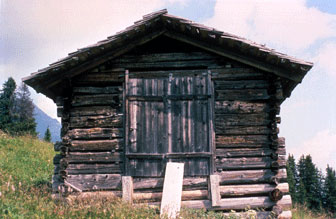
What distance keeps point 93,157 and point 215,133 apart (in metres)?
3.21

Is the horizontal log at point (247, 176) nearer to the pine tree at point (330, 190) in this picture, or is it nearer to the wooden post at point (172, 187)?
the wooden post at point (172, 187)

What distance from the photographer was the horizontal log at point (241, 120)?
8.63 metres

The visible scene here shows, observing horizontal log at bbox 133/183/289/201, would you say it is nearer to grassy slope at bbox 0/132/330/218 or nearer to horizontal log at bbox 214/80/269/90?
grassy slope at bbox 0/132/330/218

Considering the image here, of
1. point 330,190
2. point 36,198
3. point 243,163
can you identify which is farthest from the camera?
point 330,190

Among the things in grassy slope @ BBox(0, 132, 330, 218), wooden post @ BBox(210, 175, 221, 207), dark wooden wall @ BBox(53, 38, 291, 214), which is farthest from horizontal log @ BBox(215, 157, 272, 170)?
grassy slope @ BBox(0, 132, 330, 218)

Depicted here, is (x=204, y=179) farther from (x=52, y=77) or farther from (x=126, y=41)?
(x=52, y=77)

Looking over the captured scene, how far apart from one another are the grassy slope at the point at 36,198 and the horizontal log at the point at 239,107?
2.57m

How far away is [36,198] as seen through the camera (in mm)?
7090

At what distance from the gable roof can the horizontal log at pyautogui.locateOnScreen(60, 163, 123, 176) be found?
221 centimetres

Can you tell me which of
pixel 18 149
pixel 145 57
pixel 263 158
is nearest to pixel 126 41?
pixel 145 57

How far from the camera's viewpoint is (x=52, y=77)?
8.86 meters

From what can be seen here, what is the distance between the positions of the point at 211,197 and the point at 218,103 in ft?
7.74

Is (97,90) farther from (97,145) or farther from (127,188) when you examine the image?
(127,188)

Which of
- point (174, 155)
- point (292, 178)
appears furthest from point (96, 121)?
point (292, 178)
